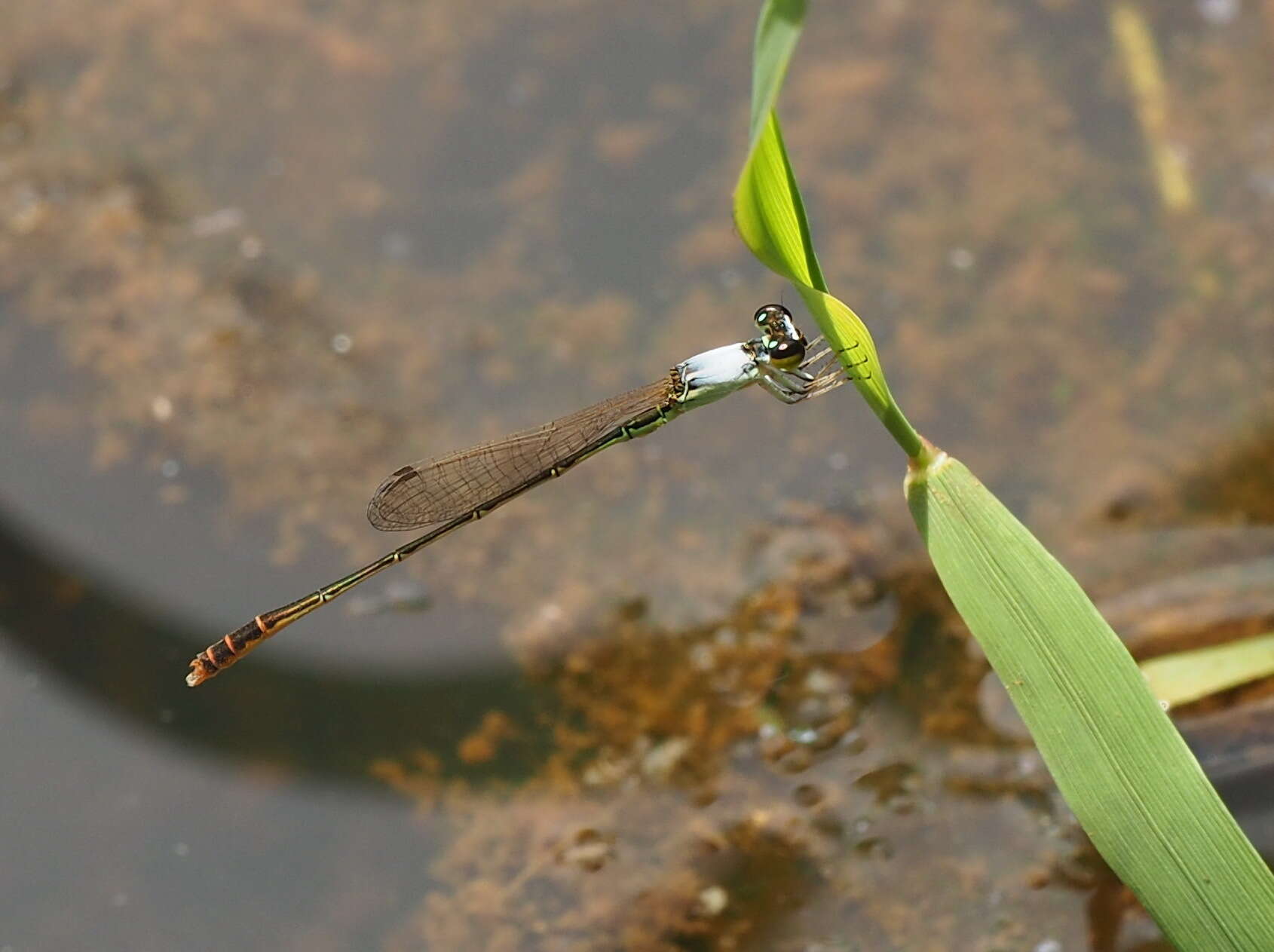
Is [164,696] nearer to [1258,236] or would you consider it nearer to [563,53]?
[563,53]

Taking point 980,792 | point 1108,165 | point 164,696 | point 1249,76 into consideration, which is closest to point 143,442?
point 164,696

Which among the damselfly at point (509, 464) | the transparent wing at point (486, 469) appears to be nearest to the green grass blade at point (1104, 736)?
the damselfly at point (509, 464)

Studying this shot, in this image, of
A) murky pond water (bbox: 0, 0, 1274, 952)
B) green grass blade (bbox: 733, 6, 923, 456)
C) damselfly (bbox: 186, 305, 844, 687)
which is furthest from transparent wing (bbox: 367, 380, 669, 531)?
green grass blade (bbox: 733, 6, 923, 456)

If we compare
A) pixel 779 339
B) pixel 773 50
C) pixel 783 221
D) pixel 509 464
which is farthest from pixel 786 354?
pixel 773 50

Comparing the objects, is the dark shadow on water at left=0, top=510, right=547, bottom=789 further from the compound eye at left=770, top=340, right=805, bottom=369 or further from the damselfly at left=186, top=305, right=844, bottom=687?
the compound eye at left=770, top=340, right=805, bottom=369

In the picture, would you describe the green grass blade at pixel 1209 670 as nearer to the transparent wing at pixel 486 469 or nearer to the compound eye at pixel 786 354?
the compound eye at pixel 786 354

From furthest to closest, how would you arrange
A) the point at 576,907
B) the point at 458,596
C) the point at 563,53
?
the point at 563,53 → the point at 458,596 → the point at 576,907
